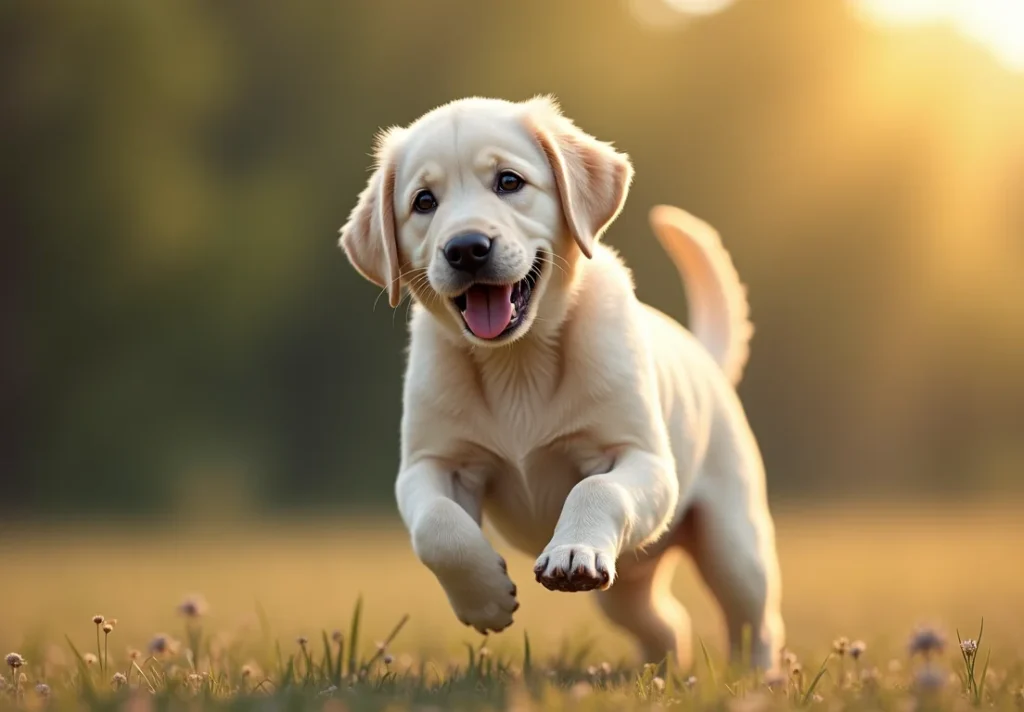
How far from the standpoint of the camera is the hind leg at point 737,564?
4.56 m

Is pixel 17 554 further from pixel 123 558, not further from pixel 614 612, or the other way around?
pixel 614 612

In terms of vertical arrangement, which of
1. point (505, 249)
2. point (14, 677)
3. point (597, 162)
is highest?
point (597, 162)

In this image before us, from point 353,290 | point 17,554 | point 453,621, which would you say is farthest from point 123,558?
point 353,290

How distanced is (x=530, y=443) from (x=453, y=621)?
3.22 m

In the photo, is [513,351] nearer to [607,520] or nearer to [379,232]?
[379,232]

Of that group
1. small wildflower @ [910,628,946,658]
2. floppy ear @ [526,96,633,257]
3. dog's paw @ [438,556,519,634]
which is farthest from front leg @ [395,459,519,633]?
small wildflower @ [910,628,946,658]

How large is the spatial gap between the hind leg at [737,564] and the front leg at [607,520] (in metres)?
0.73

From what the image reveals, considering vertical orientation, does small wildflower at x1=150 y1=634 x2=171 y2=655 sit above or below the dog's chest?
below

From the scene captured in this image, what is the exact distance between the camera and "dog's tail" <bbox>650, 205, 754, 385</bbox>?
534cm

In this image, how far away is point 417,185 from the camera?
3.94 metres

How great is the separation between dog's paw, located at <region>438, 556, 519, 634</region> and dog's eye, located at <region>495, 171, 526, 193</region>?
1098mm

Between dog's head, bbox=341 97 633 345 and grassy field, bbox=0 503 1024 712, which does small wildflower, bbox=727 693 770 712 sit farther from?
dog's head, bbox=341 97 633 345

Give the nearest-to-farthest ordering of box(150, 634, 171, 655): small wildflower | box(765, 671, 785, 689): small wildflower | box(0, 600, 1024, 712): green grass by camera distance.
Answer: box(0, 600, 1024, 712): green grass → box(765, 671, 785, 689): small wildflower → box(150, 634, 171, 655): small wildflower

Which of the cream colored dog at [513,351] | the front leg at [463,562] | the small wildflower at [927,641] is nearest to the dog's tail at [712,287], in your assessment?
the cream colored dog at [513,351]
